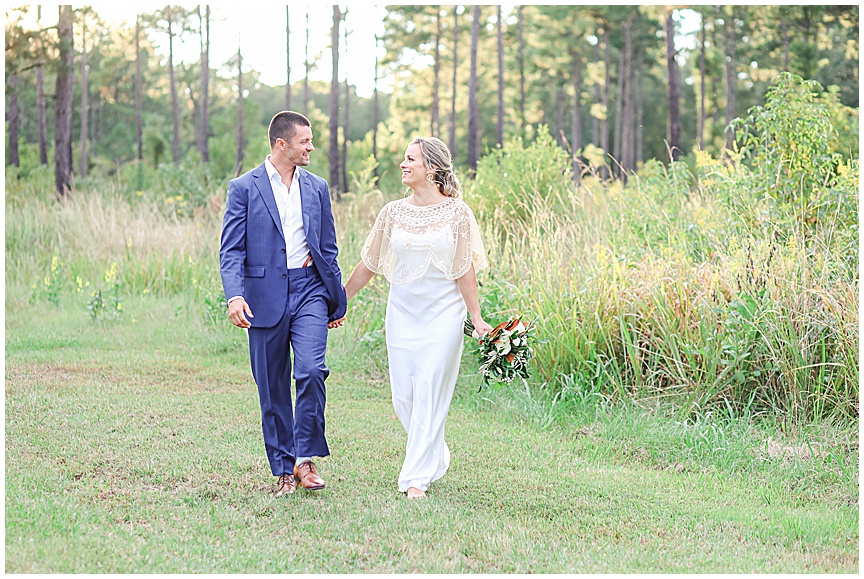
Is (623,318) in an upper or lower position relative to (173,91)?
lower

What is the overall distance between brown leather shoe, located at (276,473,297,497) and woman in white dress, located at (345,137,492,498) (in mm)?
514

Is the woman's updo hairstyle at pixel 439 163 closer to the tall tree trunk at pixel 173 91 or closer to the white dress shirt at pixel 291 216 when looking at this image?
the white dress shirt at pixel 291 216

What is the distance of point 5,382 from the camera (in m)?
6.71

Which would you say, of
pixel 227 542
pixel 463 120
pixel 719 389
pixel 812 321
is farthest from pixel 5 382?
pixel 463 120

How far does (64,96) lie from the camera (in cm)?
1923


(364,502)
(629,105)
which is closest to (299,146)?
(364,502)

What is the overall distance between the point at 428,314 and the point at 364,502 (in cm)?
94

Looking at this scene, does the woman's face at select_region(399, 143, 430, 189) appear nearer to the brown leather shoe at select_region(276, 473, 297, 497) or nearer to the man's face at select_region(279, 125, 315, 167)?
the man's face at select_region(279, 125, 315, 167)

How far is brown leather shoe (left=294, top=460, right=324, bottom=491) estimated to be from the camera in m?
4.30

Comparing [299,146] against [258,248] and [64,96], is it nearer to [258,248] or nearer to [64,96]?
[258,248]

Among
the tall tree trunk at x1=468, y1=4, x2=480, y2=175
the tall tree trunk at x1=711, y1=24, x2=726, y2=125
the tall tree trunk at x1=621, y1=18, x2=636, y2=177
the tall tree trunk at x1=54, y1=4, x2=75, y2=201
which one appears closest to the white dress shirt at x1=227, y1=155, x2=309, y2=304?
the tall tree trunk at x1=54, y1=4, x2=75, y2=201

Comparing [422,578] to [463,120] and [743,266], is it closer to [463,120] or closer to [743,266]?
[743,266]

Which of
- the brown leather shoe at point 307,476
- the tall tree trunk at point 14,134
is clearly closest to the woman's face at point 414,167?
the brown leather shoe at point 307,476

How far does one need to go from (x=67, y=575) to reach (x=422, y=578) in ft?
4.24
